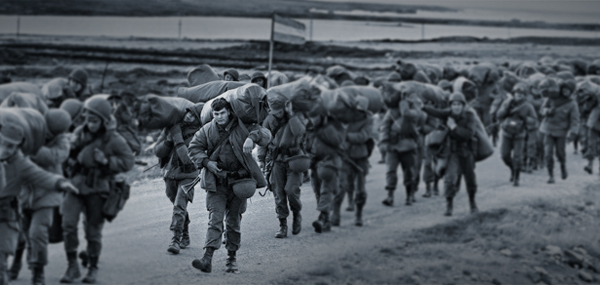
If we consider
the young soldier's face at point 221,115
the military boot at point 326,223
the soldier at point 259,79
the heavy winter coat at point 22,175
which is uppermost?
the soldier at point 259,79

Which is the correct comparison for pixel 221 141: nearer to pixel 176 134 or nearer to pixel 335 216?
pixel 176 134

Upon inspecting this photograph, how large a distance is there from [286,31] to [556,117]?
32.6ft

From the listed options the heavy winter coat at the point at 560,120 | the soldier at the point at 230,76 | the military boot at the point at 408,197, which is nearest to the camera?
the soldier at the point at 230,76

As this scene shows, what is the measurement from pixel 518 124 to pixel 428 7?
15874mm

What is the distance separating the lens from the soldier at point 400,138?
13.7 m

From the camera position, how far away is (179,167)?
7020 millimetres

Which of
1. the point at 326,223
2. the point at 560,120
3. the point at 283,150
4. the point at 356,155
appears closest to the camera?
the point at 283,150

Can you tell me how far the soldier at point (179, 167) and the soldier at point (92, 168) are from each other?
4.32ft

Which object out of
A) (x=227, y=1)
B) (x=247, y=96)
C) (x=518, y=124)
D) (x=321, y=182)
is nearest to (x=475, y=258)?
(x=518, y=124)

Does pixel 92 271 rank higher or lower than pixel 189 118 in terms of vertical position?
lower

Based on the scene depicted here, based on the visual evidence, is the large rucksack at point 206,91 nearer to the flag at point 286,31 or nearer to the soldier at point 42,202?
the flag at point 286,31

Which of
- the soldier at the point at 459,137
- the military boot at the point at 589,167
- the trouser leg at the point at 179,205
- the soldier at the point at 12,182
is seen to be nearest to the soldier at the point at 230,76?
the trouser leg at the point at 179,205

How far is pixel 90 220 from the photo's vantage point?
18.2 feet

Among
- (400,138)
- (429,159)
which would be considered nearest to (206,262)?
(400,138)
